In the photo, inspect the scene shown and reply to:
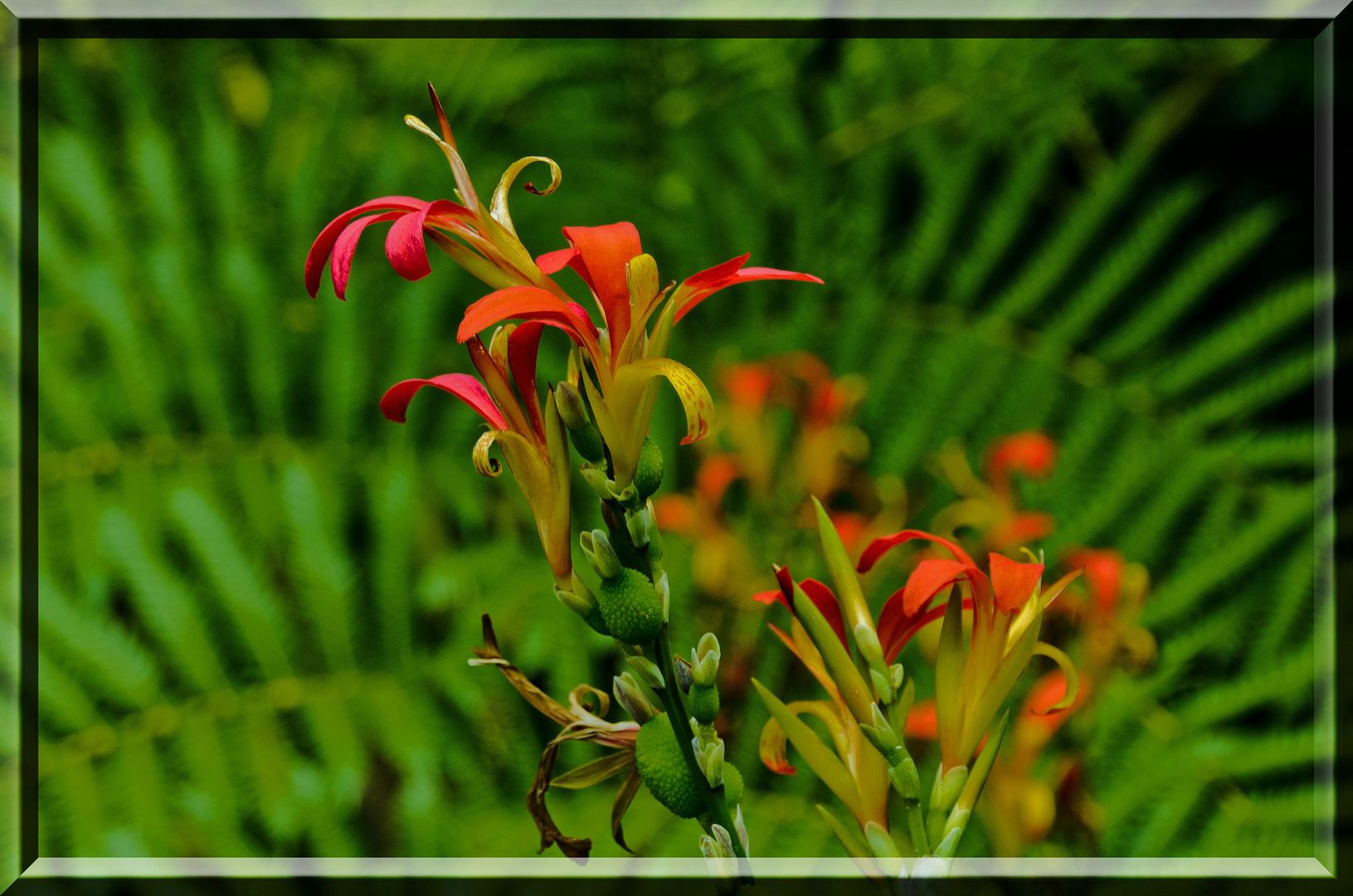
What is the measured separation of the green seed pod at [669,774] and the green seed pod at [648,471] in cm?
5

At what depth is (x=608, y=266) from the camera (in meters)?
0.18

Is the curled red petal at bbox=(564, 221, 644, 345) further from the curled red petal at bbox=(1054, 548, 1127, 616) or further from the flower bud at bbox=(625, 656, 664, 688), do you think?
the curled red petal at bbox=(1054, 548, 1127, 616)

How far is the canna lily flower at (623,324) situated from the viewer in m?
0.18

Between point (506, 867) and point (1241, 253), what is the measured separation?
20.6 inches

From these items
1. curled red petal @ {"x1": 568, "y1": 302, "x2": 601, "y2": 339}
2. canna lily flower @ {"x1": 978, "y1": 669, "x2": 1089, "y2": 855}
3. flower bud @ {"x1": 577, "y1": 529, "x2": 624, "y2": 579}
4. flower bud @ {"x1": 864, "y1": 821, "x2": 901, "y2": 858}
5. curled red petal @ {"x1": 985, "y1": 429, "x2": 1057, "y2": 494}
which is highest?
curled red petal @ {"x1": 568, "y1": 302, "x2": 601, "y2": 339}

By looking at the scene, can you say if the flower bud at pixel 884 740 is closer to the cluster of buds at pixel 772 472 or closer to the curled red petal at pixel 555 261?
the curled red petal at pixel 555 261

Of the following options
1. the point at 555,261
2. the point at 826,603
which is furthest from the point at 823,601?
the point at 555,261

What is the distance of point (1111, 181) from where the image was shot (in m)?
0.52

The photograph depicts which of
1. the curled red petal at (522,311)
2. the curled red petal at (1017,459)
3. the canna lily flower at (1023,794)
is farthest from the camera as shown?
the curled red petal at (1017,459)

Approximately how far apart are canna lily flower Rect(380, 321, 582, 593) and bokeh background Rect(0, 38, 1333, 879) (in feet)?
0.93

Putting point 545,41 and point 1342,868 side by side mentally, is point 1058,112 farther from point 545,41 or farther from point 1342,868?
point 1342,868

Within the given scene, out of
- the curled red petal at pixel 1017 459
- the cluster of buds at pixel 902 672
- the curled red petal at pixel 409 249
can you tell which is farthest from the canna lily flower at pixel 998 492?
the curled red petal at pixel 409 249

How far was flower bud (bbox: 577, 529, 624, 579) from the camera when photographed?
169 mm

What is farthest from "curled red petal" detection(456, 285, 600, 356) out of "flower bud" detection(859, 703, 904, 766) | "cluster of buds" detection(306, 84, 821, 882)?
"flower bud" detection(859, 703, 904, 766)
